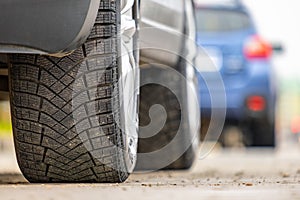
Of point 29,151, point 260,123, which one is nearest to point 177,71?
point 29,151

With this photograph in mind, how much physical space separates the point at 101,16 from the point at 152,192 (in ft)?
2.09

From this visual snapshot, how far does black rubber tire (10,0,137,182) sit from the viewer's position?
11.9 feet

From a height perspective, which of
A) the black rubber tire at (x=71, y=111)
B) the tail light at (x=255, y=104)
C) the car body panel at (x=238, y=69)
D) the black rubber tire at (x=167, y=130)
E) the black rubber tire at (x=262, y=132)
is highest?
the black rubber tire at (x=71, y=111)

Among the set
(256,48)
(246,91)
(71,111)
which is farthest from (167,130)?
(256,48)

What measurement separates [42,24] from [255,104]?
728 cm

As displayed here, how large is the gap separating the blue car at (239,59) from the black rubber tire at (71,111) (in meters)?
6.52

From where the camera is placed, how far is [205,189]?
3775 mm

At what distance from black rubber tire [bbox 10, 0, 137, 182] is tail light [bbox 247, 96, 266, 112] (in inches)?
261

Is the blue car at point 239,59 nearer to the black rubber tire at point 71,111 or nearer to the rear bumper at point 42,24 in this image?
the black rubber tire at point 71,111

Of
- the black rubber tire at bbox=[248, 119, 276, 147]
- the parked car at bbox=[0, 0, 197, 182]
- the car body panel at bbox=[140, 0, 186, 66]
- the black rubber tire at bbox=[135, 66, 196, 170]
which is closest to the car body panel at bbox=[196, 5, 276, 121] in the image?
the black rubber tire at bbox=[248, 119, 276, 147]

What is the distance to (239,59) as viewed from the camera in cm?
1043

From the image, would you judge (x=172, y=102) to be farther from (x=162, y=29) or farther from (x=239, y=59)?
(x=239, y=59)

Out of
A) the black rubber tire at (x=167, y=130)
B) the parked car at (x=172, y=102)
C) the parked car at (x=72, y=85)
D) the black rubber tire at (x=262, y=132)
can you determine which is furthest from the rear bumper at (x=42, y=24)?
the black rubber tire at (x=262, y=132)

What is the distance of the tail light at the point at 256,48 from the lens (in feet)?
34.3
